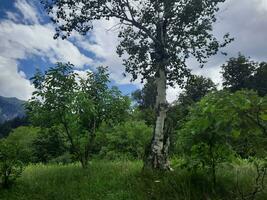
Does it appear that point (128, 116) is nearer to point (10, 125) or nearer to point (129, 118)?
point (129, 118)

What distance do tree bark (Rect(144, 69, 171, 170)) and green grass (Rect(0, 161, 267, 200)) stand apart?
709 millimetres

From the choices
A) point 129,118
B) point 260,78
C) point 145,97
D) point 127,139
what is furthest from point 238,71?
point 129,118

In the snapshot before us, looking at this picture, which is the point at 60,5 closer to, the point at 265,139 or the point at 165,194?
the point at 165,194

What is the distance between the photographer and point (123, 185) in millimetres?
13555

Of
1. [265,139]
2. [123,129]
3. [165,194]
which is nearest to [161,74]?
[165,194]

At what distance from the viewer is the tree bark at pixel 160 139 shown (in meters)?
15.4

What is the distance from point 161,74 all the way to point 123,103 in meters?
2.23

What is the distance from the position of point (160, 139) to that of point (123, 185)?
3034 millimetres

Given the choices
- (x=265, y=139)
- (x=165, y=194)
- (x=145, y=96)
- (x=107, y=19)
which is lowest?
(x=165, y=194)

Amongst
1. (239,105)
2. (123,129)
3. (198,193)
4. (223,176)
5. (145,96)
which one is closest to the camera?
(239,105)

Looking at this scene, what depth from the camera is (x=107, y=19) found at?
17078 mm

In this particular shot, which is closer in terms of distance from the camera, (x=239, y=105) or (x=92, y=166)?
(x=239, y=105)

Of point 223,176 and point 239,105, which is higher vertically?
point 239,105

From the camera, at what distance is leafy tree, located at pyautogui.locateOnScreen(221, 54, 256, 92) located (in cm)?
→ 7269
